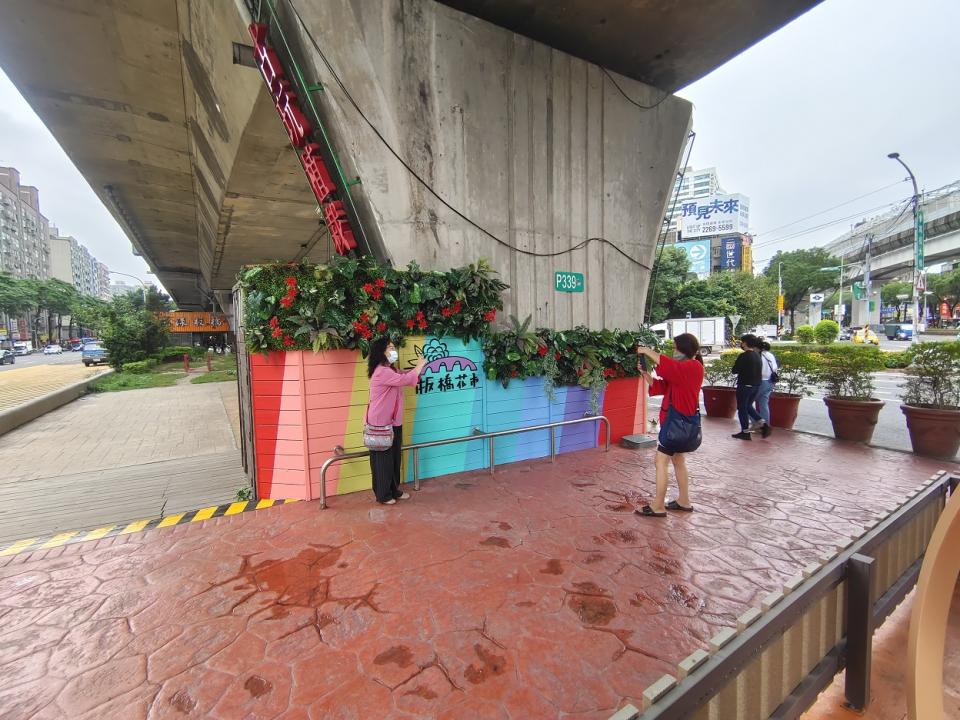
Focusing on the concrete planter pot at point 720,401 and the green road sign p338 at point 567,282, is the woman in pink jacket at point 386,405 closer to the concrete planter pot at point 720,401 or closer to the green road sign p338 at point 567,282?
the green road sign p338 at point 567,282

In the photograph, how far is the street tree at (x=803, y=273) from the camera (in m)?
45.2

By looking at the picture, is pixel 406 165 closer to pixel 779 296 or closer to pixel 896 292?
pixel 779 296

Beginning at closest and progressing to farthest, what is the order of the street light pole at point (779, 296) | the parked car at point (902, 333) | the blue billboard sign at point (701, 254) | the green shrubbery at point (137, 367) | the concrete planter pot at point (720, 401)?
1. the concrete planter pot at point (720, 401)
2. the green shrubbery at point (137, 367)
3. the street light pole at point (779, 296)
4. the parked car at point (902, 333)
5. the blue billboard sign at point (701, 254)

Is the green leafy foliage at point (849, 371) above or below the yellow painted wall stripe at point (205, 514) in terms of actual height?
above

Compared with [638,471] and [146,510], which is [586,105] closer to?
[638,471]

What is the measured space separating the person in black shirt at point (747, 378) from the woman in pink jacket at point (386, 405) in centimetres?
559

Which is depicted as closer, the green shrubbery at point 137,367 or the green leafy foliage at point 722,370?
the green leafy foliage at point 722,370

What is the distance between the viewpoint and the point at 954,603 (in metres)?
3.21

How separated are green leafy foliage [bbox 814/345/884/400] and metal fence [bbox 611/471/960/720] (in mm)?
5129

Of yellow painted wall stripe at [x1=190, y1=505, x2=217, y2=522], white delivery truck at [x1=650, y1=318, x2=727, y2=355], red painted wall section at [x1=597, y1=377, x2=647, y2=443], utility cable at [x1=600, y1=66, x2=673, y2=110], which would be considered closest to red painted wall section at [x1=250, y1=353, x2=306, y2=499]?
yellow painted wall stripe at [x1=190, y1=505, x2=217, y2=522]

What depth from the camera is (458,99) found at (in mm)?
5734

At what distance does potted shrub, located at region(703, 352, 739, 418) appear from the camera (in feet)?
29.5

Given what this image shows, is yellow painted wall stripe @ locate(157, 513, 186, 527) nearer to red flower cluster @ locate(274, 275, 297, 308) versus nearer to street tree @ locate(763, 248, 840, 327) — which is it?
red flower cluster @ locate(274, 275, 297, 308)

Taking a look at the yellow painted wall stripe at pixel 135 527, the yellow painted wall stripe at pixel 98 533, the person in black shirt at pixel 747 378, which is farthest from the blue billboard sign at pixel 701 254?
the yellow painted wall stripe at pixel 98 533
